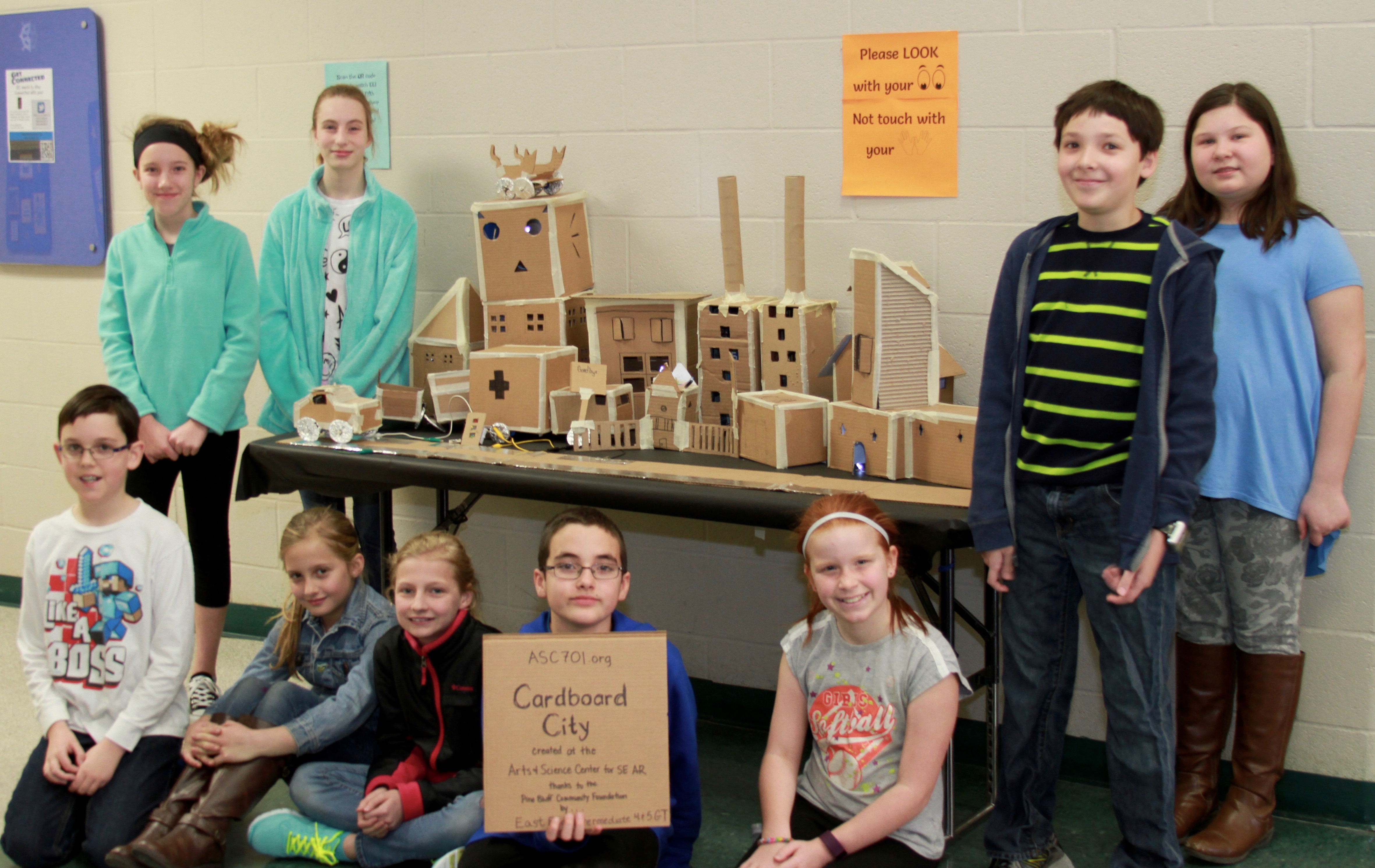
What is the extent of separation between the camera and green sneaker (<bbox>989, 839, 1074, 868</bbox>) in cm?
228

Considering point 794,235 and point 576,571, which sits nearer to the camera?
point 576,571

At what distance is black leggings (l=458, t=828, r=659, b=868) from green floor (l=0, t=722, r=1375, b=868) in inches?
16.4

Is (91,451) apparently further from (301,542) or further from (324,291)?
(324,291)

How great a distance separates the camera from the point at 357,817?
2.39 m

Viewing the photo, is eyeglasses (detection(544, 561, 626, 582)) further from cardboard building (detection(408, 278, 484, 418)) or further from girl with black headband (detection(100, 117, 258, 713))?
girl with black headband (detection(100, 117, 258, 713))

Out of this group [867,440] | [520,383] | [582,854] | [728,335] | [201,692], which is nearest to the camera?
[582,854]

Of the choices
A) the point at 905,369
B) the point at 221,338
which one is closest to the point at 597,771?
the point at 905,369

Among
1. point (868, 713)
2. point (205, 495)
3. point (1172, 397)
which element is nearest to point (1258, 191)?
point (1172, 397)

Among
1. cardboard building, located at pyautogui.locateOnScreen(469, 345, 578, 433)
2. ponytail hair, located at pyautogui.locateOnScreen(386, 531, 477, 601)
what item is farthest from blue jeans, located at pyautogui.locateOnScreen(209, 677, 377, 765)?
cardboard building, located at pyautogui.locateOnScreen(469, 345, 578, 433)

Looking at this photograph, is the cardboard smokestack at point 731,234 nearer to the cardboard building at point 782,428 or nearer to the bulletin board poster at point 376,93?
the cardboard building at point 782,428

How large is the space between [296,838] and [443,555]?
2.27ft

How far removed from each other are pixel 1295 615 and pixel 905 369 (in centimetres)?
94

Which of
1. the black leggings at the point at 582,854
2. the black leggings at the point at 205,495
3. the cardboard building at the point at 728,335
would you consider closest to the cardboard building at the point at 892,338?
the cardboard building at the point at 728,335

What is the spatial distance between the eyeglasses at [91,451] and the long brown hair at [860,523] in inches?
57.8
